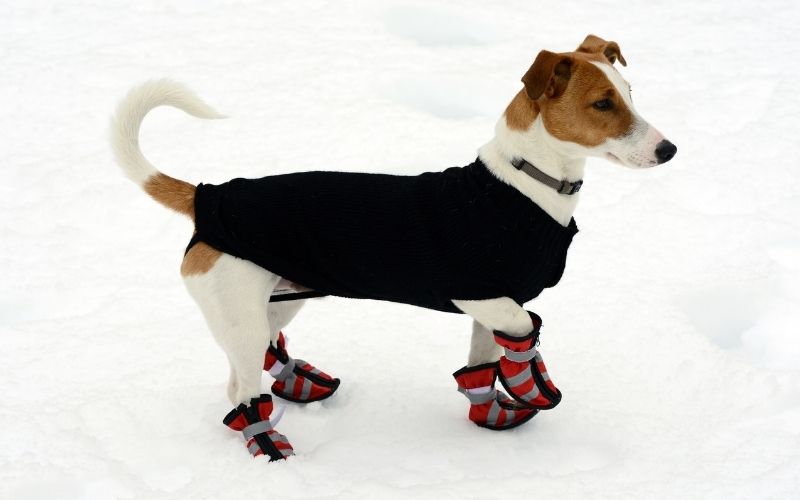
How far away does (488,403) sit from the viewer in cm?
312

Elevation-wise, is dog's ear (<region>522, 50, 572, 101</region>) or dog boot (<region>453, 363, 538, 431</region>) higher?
dog's ear (<region>522, 50, 572, 101</region>)

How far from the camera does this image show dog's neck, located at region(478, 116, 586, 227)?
9.09 ft

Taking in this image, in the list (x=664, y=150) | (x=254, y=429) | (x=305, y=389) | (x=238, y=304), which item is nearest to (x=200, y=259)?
(x=238, y=304)

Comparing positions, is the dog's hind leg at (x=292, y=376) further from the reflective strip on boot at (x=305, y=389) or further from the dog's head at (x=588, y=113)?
the dog's head at (x=588, y=113)

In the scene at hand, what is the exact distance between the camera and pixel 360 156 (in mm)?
4992

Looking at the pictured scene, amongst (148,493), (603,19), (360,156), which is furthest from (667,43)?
(148,493)

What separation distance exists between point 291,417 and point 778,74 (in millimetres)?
4089

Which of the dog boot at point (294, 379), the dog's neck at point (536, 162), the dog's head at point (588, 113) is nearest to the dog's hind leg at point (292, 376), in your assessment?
the dog boot at point (294, 379)

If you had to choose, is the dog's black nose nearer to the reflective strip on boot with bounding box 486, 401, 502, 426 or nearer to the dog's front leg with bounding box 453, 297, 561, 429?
the dog's front leg with bounding box 453, 297, 561, 429

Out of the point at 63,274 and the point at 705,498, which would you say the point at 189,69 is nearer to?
the point at 63,274

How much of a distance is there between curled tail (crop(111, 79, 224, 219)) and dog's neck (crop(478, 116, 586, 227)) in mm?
933

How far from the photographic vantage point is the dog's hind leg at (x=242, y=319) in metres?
2.85

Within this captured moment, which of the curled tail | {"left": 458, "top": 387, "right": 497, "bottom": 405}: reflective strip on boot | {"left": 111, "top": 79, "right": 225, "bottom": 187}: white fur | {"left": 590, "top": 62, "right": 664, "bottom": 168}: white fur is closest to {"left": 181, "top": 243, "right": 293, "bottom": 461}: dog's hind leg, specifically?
the curled tail

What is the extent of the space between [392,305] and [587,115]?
1.53 meters
